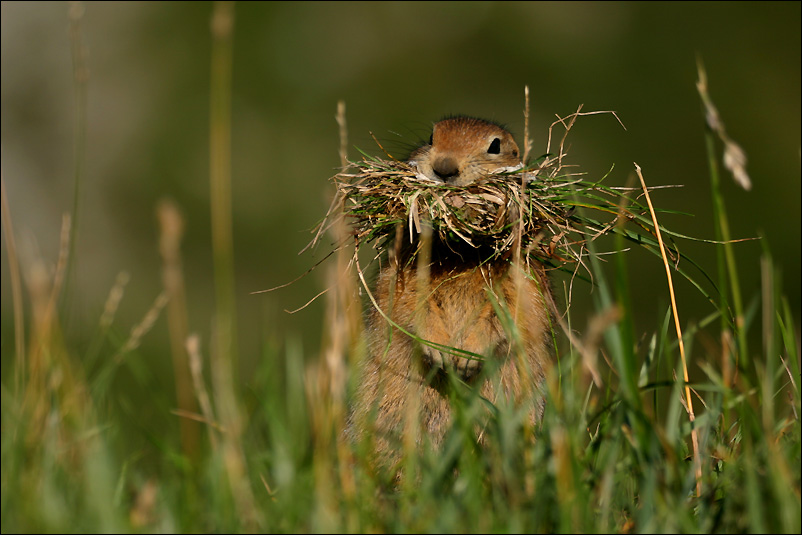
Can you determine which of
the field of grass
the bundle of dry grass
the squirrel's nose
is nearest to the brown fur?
the squirrel's nose

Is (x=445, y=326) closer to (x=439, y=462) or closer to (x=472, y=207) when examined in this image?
(x=472, y=207)

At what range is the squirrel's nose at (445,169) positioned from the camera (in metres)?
3.42

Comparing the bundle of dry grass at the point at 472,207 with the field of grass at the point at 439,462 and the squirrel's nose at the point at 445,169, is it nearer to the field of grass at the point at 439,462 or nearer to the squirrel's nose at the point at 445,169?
the squirrel's nose at the point at 445,169

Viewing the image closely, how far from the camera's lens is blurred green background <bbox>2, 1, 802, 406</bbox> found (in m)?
10.2

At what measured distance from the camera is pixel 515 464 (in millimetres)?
2068

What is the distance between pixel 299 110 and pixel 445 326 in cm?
777

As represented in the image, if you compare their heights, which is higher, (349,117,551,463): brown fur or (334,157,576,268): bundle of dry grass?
(334,157,576,268): bundle of dry grass

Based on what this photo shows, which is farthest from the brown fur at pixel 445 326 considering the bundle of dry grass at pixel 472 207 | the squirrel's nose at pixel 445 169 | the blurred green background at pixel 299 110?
the blurred green background at pixel 299 110

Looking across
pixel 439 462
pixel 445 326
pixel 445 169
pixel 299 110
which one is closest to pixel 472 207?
pixel 445 169

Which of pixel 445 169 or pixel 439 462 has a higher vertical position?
pixel 445 169

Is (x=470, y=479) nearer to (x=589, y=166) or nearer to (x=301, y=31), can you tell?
(x=589, y=166)

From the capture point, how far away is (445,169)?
3.42 m

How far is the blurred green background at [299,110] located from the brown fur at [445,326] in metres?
6.34

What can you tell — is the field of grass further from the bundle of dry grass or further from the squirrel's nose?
the squirrel's nose
